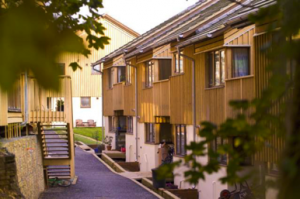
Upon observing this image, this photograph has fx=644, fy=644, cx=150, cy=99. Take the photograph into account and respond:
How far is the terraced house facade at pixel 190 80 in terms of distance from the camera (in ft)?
61.0

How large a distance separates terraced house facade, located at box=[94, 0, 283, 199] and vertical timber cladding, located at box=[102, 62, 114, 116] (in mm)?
757

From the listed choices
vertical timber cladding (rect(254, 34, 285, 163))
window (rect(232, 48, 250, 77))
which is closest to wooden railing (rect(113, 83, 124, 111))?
window (rect(232, 48, 250, 77))

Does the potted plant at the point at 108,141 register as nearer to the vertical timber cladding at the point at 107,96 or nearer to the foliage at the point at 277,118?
the vertical timber cladding at the point at 107,96

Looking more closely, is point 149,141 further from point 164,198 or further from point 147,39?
point 164,198

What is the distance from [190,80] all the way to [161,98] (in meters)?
4.43

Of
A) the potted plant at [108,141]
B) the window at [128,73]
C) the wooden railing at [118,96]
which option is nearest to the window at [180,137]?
the window at [128,73]

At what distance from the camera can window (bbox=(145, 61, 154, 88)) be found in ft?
108

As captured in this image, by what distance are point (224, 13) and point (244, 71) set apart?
5737 millimetres

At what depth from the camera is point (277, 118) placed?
4090mm

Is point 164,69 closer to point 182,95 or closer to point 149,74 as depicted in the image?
point 149,74

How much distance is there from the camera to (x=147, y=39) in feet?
123

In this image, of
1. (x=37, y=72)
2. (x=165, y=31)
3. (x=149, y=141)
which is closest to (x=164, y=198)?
(x=149, y=141)

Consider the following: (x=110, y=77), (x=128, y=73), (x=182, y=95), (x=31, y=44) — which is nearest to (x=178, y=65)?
(x=182, y=95)

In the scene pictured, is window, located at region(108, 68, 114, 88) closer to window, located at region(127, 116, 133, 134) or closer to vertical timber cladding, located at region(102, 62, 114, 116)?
vertical timber cladding, located at region(102, 62, 114, 116)
